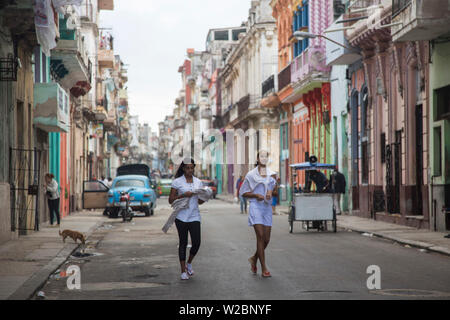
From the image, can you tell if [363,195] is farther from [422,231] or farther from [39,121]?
[39,121]

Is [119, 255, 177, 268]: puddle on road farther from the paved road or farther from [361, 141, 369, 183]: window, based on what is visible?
[361, 141, 369, 183]: window

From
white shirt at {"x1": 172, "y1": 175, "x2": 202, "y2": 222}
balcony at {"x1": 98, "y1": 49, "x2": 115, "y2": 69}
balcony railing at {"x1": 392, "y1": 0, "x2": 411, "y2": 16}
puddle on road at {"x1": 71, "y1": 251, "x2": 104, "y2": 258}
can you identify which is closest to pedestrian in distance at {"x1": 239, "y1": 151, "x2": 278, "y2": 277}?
white shirt at {"x1": 172, "y1": 175, "x2": 202, "y2": 222}

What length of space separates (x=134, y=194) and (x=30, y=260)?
60.2 ft

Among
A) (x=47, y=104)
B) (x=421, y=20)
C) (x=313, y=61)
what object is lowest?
(x=47, y=104)

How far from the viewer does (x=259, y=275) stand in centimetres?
1225

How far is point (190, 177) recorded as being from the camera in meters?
12.3

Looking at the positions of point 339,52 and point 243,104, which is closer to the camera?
point 339,52

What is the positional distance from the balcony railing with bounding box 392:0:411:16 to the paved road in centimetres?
596

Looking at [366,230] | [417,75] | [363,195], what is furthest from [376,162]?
[366,230]

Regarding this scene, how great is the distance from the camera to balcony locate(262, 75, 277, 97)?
47.2m

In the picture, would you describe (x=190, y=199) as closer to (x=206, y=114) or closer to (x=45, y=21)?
(x=45, y=21)

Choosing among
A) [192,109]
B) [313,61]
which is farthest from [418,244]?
[192,109]

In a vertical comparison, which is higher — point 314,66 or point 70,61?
point 314,66
